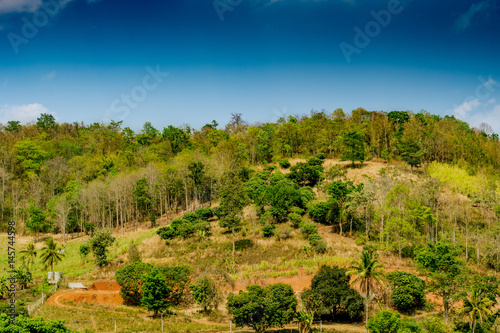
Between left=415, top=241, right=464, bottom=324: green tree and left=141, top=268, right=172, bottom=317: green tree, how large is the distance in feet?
77.8

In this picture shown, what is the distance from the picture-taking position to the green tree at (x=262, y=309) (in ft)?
90.0

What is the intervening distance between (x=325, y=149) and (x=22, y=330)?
69933mm

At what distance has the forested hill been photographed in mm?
58281

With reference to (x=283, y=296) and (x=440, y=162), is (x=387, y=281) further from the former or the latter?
(x=440, y=162)

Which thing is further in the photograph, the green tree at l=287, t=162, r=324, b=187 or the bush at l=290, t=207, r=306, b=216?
the green tree at l=287, t=162, r=324, b=187

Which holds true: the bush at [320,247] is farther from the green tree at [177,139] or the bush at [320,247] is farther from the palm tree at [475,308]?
the green tree at [177,139]

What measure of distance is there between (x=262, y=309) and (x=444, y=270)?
17320 millimetres

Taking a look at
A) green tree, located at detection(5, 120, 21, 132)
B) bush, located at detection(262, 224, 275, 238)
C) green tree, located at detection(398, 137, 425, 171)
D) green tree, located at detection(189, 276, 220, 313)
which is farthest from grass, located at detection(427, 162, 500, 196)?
green tree, located at detection(5, 120, 21, 132)

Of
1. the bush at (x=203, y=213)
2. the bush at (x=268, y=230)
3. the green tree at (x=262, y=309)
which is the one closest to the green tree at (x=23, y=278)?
the bush at (x=203, y=213)

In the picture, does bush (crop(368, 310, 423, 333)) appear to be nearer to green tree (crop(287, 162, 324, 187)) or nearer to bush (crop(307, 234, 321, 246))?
bush (crop(307, 234, 321, 246))

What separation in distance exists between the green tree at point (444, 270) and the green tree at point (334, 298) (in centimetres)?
671

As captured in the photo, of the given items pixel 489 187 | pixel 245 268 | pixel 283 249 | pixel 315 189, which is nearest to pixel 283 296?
pixel 245 268

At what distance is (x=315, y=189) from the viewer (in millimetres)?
64250

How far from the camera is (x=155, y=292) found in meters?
31.1
